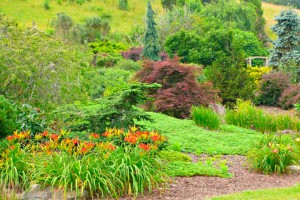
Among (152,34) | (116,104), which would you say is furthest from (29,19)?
(116,104)

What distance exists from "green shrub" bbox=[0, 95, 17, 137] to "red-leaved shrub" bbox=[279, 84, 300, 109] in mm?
15985

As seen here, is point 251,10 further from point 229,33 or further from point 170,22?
point 229,33

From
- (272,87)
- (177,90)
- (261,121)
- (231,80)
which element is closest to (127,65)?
(231,80)

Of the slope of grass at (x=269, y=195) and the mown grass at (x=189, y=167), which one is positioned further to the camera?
the mown grass at (x=189, y=167)

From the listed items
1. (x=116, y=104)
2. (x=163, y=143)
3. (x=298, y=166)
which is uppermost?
(x=116, y=104)

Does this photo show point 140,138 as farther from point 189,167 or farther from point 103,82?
point 103,82

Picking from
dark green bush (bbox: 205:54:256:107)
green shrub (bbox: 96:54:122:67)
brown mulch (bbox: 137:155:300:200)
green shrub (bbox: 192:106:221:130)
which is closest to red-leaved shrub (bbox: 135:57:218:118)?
green shrub (bbox: 192:106:221:130)

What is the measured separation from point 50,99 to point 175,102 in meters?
5.02

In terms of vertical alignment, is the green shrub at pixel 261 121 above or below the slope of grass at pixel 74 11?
below

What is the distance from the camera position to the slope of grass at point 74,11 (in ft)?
144

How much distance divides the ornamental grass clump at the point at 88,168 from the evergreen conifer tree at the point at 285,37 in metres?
22.7

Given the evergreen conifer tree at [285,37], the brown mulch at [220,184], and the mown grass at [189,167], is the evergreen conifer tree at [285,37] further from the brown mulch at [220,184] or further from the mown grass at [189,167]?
the brown mulch at [220,184]

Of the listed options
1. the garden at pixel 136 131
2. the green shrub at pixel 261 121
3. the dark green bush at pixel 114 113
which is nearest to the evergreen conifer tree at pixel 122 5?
the garden at pixel 136 131

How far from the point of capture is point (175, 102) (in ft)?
54.5
